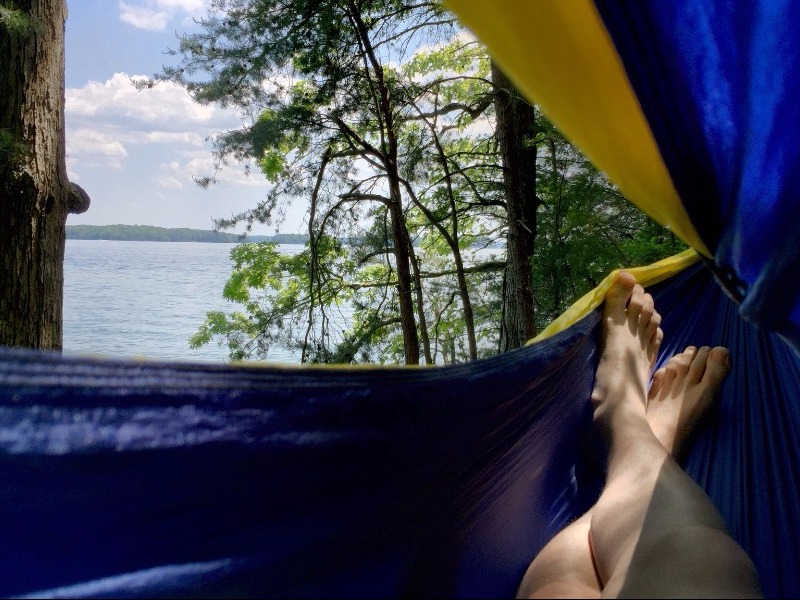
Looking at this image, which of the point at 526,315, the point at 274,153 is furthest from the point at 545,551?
the point at 274,153

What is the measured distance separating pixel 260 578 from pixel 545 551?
48 cm

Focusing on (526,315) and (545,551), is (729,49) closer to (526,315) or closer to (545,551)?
(545,551)

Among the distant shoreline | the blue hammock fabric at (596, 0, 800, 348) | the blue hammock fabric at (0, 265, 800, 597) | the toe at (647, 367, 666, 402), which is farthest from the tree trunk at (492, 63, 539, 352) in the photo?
the blue hammock fabric at (596, 0, 800, 348)

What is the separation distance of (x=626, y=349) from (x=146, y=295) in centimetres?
1096

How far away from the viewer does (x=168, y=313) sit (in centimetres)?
970

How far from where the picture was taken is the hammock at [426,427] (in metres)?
0.68

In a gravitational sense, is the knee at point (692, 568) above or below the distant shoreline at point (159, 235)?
below

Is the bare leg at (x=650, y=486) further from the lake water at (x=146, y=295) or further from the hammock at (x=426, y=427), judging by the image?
the lake water at (x=146, y=295)

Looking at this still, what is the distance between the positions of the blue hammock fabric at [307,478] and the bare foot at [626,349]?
0.15 metres

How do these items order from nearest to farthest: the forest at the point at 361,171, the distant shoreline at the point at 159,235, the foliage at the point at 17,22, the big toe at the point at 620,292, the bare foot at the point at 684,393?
the bare foot at the point at 684,393, the big toe at the point at 620,292, the foliage at the point at 17,22, the forest at the point at 361,171, the distant shoreline at the point at 159,235

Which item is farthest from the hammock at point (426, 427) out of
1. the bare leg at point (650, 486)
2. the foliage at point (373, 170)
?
the foliage at point (373, 170)

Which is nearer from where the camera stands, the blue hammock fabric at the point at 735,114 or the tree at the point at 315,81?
the blue hammock fabric at the point at 735,114

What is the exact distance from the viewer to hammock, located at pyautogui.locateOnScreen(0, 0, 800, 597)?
0.68 m

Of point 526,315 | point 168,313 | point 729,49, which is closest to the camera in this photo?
point 729,49
